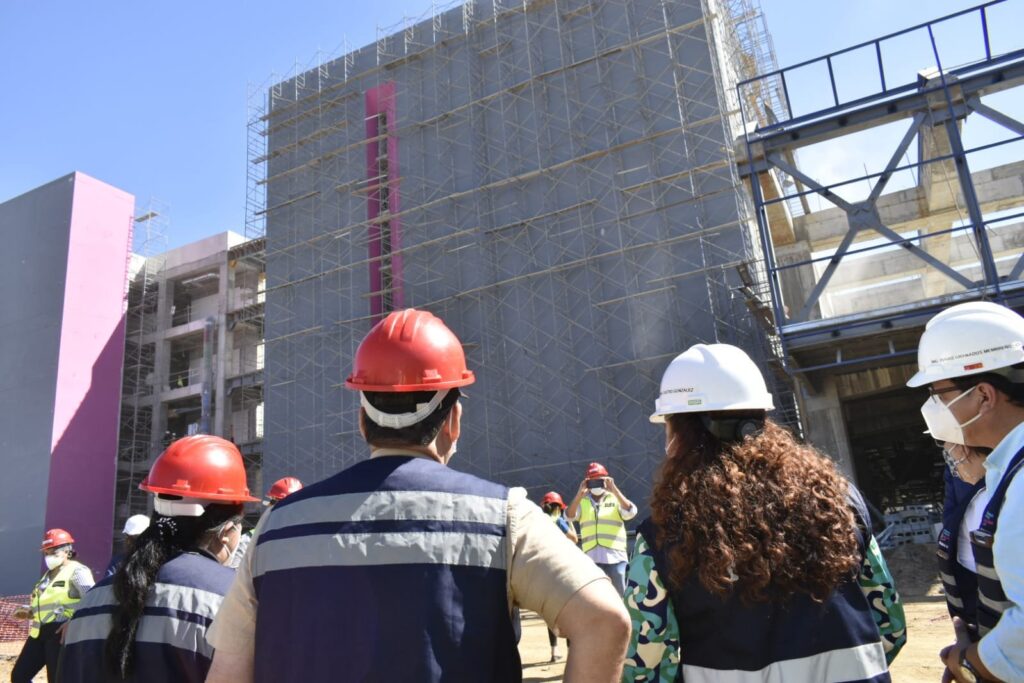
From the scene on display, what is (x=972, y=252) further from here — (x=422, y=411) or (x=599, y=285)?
(x=422, y=411)

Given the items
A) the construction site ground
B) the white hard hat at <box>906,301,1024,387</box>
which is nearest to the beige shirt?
the white hard hat at <box>906,301,1024,387</box>

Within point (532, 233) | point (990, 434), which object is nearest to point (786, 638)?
point (990, 434)

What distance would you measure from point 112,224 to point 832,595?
2924 centimetres

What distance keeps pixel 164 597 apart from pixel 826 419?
13041mm

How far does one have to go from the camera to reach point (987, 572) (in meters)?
2.01

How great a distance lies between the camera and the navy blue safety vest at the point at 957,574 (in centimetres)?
239

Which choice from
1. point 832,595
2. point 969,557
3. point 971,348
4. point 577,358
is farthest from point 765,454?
point 577,358

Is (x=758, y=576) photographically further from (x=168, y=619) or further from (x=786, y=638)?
(x=168, y=619)

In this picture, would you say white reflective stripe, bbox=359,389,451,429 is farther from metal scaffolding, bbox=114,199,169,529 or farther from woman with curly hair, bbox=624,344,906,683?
metal scaffolding, bbox=114,199,169,529

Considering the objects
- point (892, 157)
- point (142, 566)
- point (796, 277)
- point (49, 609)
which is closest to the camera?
point (142, 566)

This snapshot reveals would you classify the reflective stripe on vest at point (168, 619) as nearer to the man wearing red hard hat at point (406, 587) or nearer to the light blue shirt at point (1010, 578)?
the man wearing red hard hat at point (406, 587)

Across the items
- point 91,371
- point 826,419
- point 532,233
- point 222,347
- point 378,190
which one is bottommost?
point 826,419

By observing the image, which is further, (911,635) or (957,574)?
(911,635)

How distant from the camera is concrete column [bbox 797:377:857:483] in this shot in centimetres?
1330
